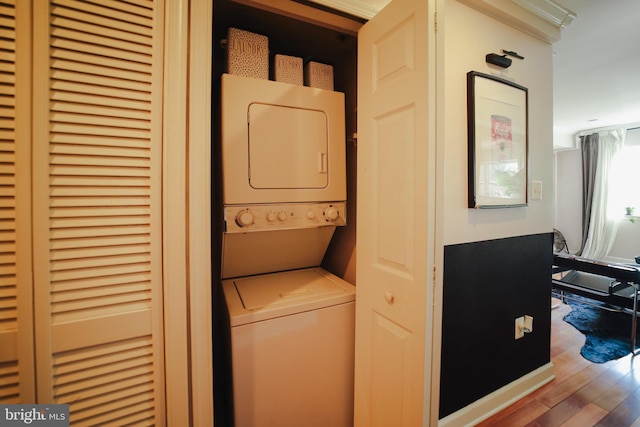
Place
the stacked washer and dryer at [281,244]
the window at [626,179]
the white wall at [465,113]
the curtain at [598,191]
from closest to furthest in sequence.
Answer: the stacked washer and dryer at [281,244], the white wall at [465,113], the window at [626,179], the curtain at [598,191]

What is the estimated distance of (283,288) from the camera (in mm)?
1464

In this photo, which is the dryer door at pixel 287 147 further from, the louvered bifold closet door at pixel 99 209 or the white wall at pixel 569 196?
the white wall at pixel 569 196

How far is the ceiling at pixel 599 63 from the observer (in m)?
1.72

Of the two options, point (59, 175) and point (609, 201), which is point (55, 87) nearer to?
point (59, 175)

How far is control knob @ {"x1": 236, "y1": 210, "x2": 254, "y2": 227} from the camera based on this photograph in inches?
48.7

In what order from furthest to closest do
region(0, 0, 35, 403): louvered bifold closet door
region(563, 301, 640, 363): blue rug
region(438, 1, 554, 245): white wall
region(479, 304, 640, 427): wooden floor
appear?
1. region(563, 301, 640, 363): blue rug
2. region(479, 304, 640, 427): wooden floor
3. region(438, 1, 554, 245): white wall
4. region(0, 0, 35, 403): louvered bifold closet door

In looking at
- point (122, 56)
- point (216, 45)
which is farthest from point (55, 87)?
point (216, 45)

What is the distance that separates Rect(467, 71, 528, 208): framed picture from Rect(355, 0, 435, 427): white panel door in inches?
25.7

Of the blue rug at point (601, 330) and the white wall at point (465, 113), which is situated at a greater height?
the white wall at point (465, 113)

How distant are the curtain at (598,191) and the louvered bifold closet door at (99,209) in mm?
7563

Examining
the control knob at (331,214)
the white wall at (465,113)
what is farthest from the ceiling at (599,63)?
the control knob at (331,214)

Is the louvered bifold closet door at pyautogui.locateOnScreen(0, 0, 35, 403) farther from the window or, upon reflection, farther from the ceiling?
the window

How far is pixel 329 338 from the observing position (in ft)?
4.44

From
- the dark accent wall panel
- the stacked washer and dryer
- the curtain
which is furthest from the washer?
the curtain
